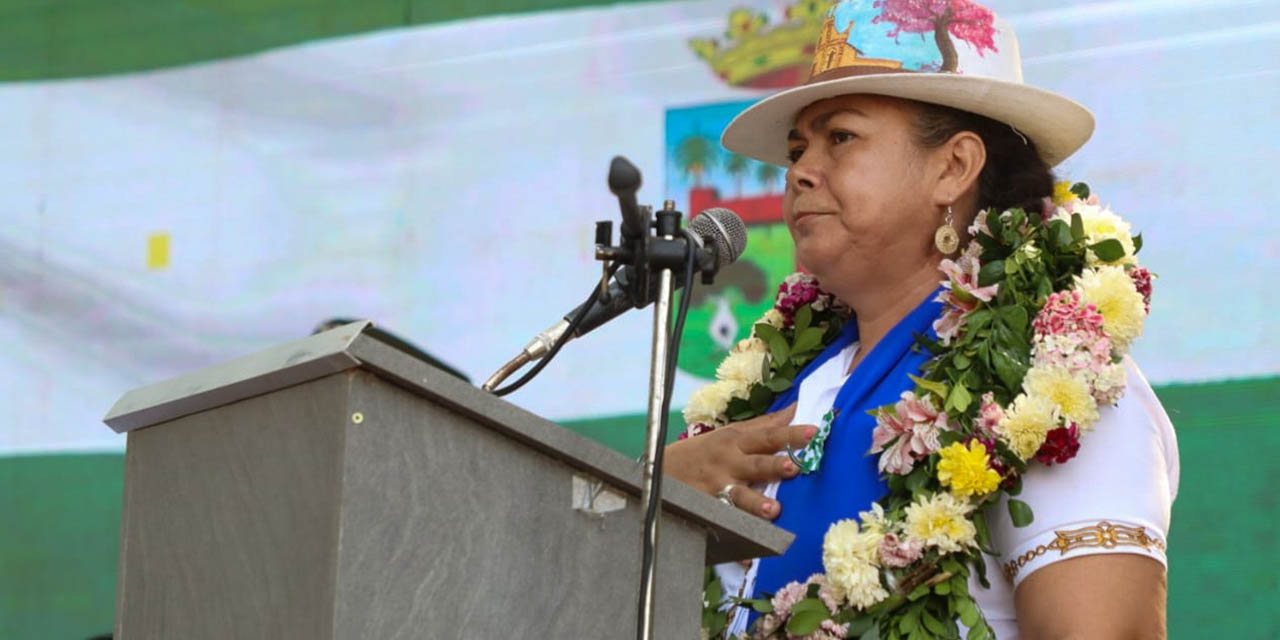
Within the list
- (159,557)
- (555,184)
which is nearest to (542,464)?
(159,557)

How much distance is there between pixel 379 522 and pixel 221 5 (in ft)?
11.4

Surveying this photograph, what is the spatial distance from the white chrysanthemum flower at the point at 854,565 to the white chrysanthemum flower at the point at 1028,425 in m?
0.23

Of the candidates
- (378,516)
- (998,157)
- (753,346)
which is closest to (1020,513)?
(998,157)

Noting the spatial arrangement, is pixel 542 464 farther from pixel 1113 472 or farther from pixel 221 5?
pixel 221 5

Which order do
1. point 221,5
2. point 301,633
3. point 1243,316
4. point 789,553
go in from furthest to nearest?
point 221,5 → point 1243,316 → point 789,553 → point 301,633

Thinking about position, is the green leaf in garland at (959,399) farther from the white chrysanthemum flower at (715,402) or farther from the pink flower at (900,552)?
the white chrysanthemum flower at (715,402)

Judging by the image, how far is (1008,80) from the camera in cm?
265

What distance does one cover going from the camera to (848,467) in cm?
245

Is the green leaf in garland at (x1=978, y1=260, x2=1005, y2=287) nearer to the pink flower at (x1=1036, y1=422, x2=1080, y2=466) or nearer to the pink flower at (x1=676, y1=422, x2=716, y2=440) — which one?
the pink flower at (x1=1036, y1=422, x2=1080, y2=466)

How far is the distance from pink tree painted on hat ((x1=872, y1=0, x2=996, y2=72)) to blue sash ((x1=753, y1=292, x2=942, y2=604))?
17.2 inches

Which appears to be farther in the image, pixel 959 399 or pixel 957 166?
pixel 957 166

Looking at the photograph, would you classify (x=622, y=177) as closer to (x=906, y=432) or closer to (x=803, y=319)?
(x=906, y=432)

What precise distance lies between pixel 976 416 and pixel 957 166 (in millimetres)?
497

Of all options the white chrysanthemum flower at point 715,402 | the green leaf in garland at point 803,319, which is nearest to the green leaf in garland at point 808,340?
the green leaf in garland at point 803,319
